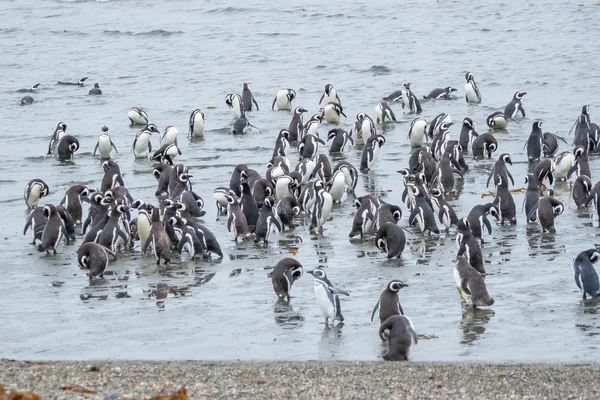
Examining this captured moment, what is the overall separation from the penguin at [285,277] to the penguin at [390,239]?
4.88 ft

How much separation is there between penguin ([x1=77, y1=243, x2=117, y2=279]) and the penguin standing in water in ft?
10.2

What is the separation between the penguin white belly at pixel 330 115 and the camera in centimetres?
1975

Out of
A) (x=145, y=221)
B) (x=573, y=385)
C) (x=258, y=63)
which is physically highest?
(x=258, y=63)

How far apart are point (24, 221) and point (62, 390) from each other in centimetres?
663

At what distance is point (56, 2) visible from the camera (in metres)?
49.1

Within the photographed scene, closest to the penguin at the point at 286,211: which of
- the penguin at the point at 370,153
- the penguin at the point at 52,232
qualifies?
the penguin at the point at 52,232

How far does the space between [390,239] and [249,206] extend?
7.23 feet

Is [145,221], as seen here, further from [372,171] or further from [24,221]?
[372,171]

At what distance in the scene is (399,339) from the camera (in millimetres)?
7711

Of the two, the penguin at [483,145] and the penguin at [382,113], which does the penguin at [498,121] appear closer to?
the penguin at [382,113]

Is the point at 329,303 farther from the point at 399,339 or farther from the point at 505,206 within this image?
the point at 505,206

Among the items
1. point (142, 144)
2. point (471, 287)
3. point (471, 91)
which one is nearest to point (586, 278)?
point (471, 287)

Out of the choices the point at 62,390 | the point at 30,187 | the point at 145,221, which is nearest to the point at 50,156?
the point at 30,187

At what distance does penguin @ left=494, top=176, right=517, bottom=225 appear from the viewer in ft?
39.1
